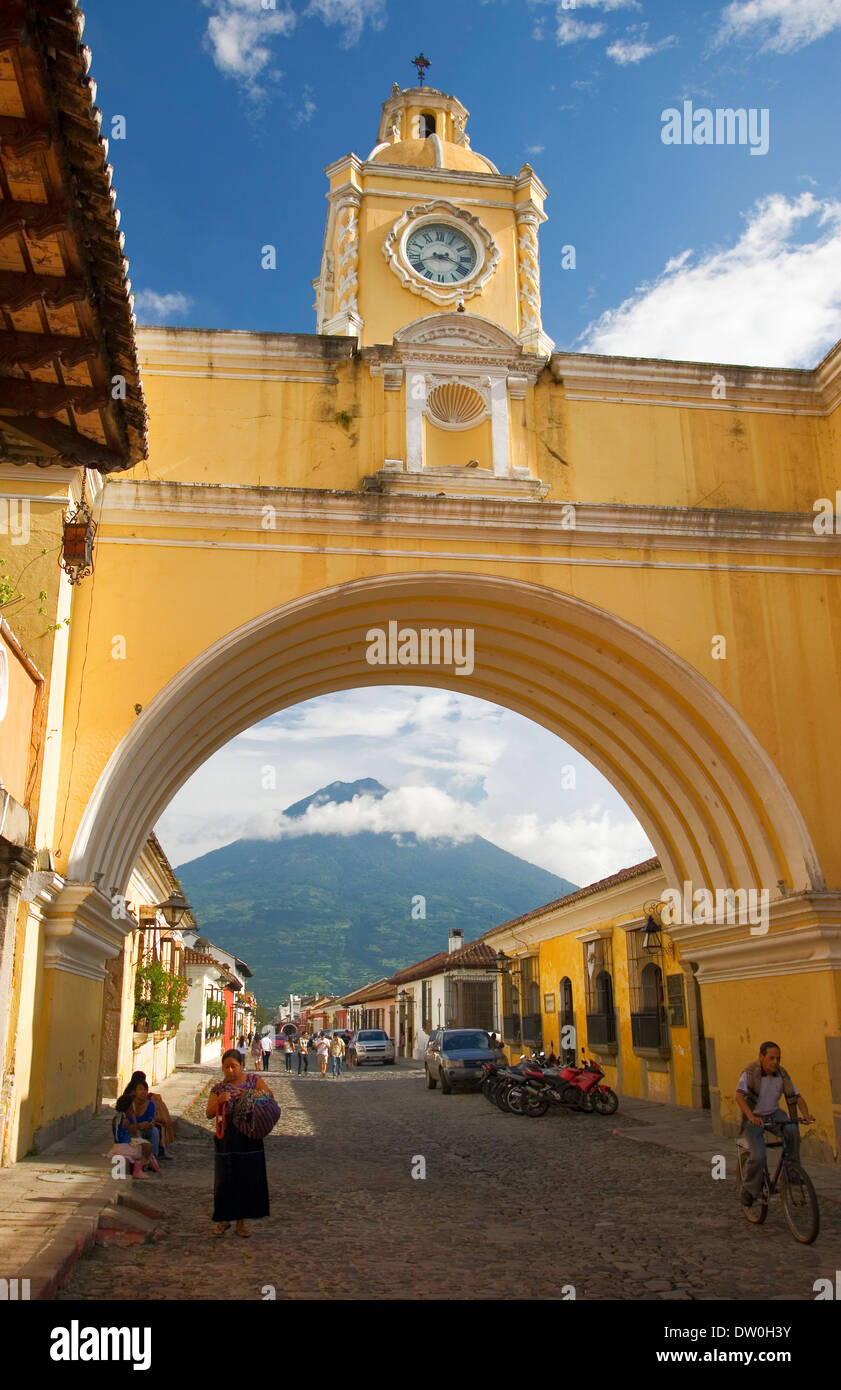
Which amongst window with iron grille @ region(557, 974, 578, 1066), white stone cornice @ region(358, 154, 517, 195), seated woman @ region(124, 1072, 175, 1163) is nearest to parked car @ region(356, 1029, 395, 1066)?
window with iron grille @ region(557, 974, 578, 1066)

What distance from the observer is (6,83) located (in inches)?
168

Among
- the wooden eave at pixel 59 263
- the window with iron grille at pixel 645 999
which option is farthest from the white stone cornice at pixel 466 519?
the window with iron grille at pixel 645 999

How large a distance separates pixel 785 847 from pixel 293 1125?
25.1 ft

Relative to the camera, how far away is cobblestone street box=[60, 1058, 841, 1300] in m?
4.88

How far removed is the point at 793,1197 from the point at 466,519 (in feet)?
21.1

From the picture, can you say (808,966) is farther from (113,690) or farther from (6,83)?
(6,83)

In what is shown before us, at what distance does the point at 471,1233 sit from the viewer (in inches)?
245

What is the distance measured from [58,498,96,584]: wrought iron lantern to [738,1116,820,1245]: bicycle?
6.42 meters

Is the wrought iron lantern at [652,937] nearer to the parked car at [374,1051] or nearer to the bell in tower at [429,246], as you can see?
the bell in tower at [429,246]

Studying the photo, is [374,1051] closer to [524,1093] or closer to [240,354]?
[524,1093]

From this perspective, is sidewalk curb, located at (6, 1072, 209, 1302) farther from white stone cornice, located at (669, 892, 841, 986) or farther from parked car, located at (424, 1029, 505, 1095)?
parked car, located at (424, 1029, 505, 1095)

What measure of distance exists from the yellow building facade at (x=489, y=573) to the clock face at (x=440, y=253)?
0.13 ft

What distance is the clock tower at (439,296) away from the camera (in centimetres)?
1075
